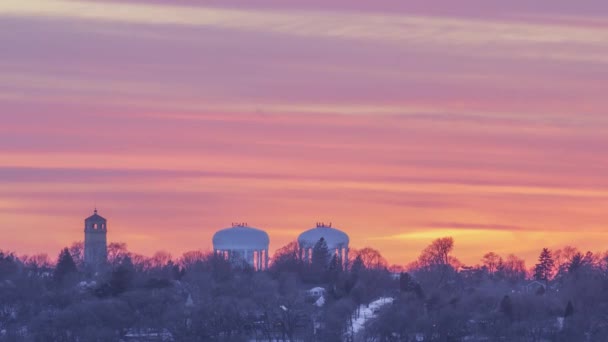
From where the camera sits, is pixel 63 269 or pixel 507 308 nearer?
pixel 507 308

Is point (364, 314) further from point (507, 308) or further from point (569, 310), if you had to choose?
point (569, 310)

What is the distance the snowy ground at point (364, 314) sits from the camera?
146775 millimetres

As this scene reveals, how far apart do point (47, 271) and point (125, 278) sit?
40.4 m

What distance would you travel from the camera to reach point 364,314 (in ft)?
509

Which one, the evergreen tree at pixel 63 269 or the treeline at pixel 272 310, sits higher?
the evergreen tree at pixel 63 269

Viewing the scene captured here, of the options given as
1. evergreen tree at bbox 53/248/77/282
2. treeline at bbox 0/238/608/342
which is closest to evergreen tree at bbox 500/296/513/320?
treeline at bbox 0/238/608/342

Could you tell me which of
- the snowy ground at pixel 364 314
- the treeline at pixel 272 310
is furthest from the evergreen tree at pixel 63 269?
the snowy ground at pixel 364 314

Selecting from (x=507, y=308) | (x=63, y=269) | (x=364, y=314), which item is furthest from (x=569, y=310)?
(x=63, y=269)

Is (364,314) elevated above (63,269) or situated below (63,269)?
below

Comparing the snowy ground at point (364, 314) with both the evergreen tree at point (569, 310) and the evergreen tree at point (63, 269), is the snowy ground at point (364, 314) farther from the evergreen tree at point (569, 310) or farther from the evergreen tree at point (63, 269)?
the evergreen tree at point (63, 269)

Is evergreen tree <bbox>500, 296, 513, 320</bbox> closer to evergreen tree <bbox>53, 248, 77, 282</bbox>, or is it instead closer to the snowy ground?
the snowy ground

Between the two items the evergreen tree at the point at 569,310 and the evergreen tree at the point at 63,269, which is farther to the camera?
the evergreen tree at the point at 63,269

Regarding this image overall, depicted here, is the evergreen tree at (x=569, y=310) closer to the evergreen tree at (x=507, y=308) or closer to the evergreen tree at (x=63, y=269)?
the evergreen tree at (x=507, y=308)

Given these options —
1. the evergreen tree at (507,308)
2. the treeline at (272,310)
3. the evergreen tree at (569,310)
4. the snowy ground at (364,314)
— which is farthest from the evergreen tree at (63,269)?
the evergreen tree at (569,310)
